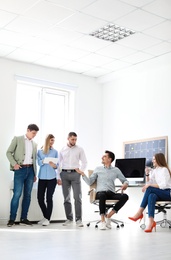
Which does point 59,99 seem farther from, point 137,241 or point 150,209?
point 137,241

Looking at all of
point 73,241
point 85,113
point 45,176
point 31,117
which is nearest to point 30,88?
point 31,117

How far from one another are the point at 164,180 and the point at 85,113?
2.64 meters

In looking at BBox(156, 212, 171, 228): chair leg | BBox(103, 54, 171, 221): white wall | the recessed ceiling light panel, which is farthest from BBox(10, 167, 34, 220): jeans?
the recessed ceiling light panel

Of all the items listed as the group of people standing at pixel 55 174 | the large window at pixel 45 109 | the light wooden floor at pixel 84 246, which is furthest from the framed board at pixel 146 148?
the light wooden floor at pixel 84 246

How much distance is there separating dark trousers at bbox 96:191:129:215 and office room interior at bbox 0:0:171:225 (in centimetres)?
118

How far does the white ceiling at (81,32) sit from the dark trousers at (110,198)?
89.5 inches

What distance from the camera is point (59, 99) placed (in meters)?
7.76

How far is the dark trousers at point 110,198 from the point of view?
5676 millimetres

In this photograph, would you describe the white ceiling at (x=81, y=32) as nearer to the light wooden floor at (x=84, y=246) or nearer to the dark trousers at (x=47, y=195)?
the dark trousers at (x=47, y=195)

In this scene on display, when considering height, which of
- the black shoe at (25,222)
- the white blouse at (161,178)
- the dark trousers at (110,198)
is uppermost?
the white blouse at (161,178)

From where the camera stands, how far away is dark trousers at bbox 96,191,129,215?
568 cm

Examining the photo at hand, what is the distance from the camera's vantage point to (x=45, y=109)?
7.50m

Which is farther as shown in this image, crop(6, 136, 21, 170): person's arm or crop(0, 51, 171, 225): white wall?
crop(0, 51, 171, 225): white wall

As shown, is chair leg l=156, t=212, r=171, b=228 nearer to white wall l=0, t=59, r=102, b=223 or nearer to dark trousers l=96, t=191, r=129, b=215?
dark trousers l=96, t=191, r=129, b=215
